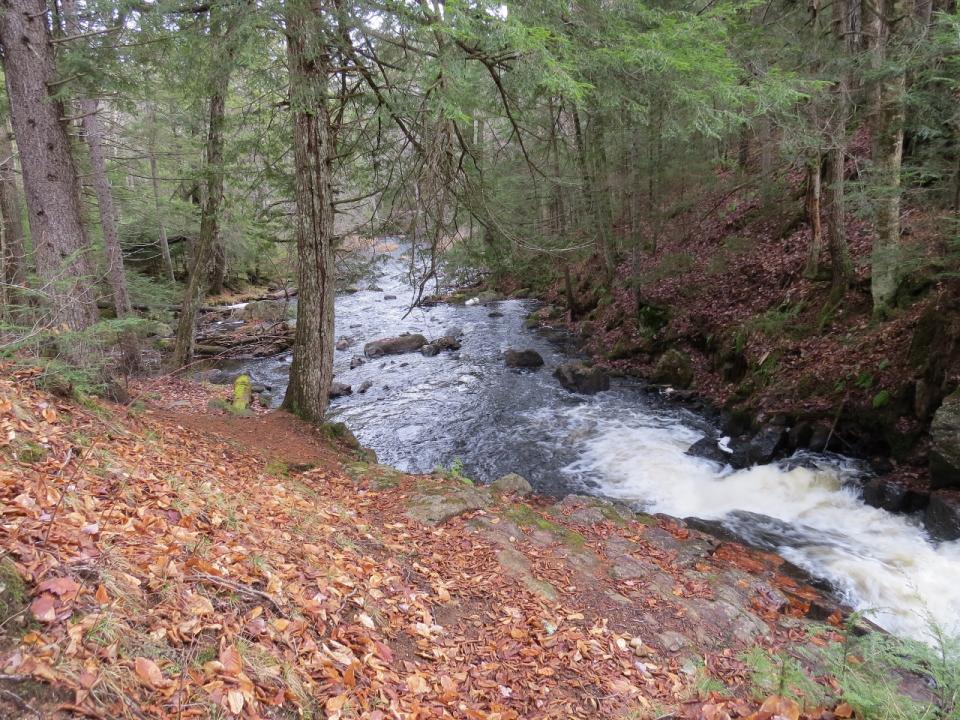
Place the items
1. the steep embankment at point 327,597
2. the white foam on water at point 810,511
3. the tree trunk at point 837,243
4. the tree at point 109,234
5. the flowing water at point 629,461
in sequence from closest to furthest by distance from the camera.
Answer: the steep embankment at point 327,597 → the white foam on water at point 810,511 → the flowing water at point 629,461 → the tree trunk at point 837,243 → the tree at point 109,234

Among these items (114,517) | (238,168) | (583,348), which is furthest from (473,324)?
(114,517)

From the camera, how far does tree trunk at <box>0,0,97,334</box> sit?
Answer: 210 inches

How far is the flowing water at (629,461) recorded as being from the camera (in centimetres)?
601

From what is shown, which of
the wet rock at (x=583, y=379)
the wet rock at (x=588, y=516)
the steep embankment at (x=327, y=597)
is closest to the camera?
the steep embankment at (x=327, y=597)

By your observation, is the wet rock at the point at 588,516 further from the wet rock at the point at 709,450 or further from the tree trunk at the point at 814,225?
the tree trunk at the point at 814,225

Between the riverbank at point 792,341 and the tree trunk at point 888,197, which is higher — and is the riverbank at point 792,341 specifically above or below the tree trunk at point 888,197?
below

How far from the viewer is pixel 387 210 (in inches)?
285

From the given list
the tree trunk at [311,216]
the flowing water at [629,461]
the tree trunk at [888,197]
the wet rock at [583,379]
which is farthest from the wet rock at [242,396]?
the tree trunk at [888,197]

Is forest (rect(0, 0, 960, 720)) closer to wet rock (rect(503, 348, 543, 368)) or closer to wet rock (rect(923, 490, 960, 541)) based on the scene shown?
wet rock (rect(923, 490, 960, 541))

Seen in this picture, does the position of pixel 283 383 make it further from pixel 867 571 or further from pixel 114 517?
pixel 867 571

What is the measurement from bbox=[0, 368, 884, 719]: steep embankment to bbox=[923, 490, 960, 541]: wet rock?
2.19 metres

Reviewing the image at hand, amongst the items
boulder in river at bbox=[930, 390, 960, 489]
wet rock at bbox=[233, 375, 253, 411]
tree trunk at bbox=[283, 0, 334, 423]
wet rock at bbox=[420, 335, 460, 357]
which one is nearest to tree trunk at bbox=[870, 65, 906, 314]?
boulder in river at bbox=[930, 390, 960, 489]

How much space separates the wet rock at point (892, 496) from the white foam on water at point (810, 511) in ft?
0.42

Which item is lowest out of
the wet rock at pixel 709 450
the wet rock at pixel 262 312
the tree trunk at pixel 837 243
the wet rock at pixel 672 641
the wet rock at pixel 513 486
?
the wet rock at pixel 709 450
